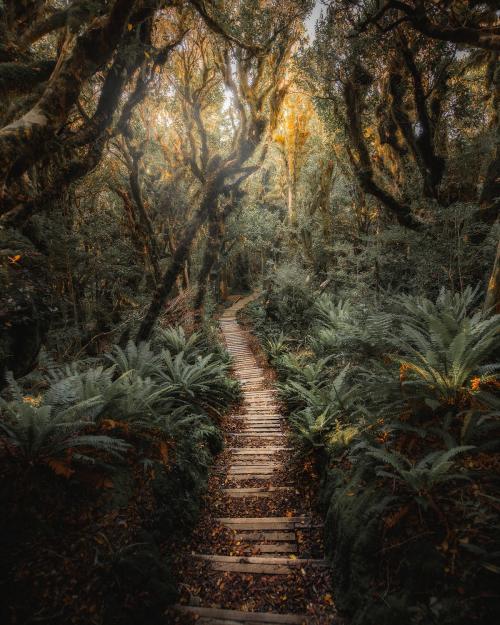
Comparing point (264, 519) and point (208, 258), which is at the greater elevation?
point (208, 258)

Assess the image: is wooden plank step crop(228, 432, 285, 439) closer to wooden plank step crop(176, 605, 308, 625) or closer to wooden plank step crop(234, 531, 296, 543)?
wooden plank step crop(234, 531, 296, 543)

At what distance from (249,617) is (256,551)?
875 millimetres

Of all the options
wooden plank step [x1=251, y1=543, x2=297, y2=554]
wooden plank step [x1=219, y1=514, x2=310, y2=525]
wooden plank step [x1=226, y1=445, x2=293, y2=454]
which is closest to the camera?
wooden plank step [x1=251, y1=543, x2=297, y2=554]

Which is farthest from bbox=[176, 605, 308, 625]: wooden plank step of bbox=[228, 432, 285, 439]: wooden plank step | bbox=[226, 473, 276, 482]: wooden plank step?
bbox=[228, 432, 285, 439]: wooden plank step

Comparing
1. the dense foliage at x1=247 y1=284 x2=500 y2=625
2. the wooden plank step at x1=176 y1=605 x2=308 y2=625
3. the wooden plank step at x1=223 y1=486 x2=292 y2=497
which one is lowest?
the wooden plank step at x1=223 y1=486 x2=292 y2=497

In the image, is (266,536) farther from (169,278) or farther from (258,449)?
(169,278)

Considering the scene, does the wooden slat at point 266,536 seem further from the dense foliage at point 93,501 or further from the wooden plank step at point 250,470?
the wooden plank step at point 250,470

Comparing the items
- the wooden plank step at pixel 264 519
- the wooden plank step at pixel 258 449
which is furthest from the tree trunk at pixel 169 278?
the wooden plank step at pixel 264 519

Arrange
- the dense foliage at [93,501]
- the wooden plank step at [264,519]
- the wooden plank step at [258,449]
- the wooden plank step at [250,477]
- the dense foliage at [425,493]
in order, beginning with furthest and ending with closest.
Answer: the wooden plank step at [258,449]
the wooden plank step at [250,477]
the wooden plank step at [264,519]
the dense foliage at [93,501]
the dense foliage at [425,493]

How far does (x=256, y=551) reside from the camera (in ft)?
10.9

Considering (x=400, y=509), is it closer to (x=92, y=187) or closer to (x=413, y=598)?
(x=413, y=598)

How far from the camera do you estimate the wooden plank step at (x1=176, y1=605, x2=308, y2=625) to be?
2.42 meters

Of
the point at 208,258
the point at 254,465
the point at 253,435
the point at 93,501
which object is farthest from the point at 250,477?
the point at 208,258

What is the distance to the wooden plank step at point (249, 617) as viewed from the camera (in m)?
2.42
